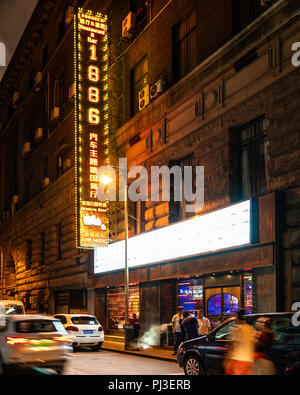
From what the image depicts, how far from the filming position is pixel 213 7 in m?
21.0

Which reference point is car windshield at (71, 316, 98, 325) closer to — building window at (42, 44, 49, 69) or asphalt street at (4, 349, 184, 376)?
asphalt street at (4, 349, 184, 376)

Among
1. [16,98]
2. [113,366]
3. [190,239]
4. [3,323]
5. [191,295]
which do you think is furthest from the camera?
[16,98]

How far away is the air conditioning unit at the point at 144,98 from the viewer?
2631 centimetres

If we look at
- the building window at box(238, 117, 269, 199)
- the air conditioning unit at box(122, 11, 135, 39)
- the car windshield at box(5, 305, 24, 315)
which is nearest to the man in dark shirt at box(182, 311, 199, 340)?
the building window at box(238, 117, 269, 199)

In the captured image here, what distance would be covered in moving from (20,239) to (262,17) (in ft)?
123

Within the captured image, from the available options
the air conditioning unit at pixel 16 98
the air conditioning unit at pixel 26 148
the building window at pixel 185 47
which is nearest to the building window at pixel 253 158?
the building window at pixel 185 47

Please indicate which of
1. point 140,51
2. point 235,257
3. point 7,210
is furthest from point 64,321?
point 7,210

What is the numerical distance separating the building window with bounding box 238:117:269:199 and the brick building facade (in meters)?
0.05

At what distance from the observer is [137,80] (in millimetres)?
28562

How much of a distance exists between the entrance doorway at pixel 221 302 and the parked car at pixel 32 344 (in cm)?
717

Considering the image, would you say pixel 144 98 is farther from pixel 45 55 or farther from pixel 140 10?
pixel 45 55

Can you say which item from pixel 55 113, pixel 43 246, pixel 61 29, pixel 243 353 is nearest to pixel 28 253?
pixel 43 246

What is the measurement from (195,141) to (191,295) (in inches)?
249
